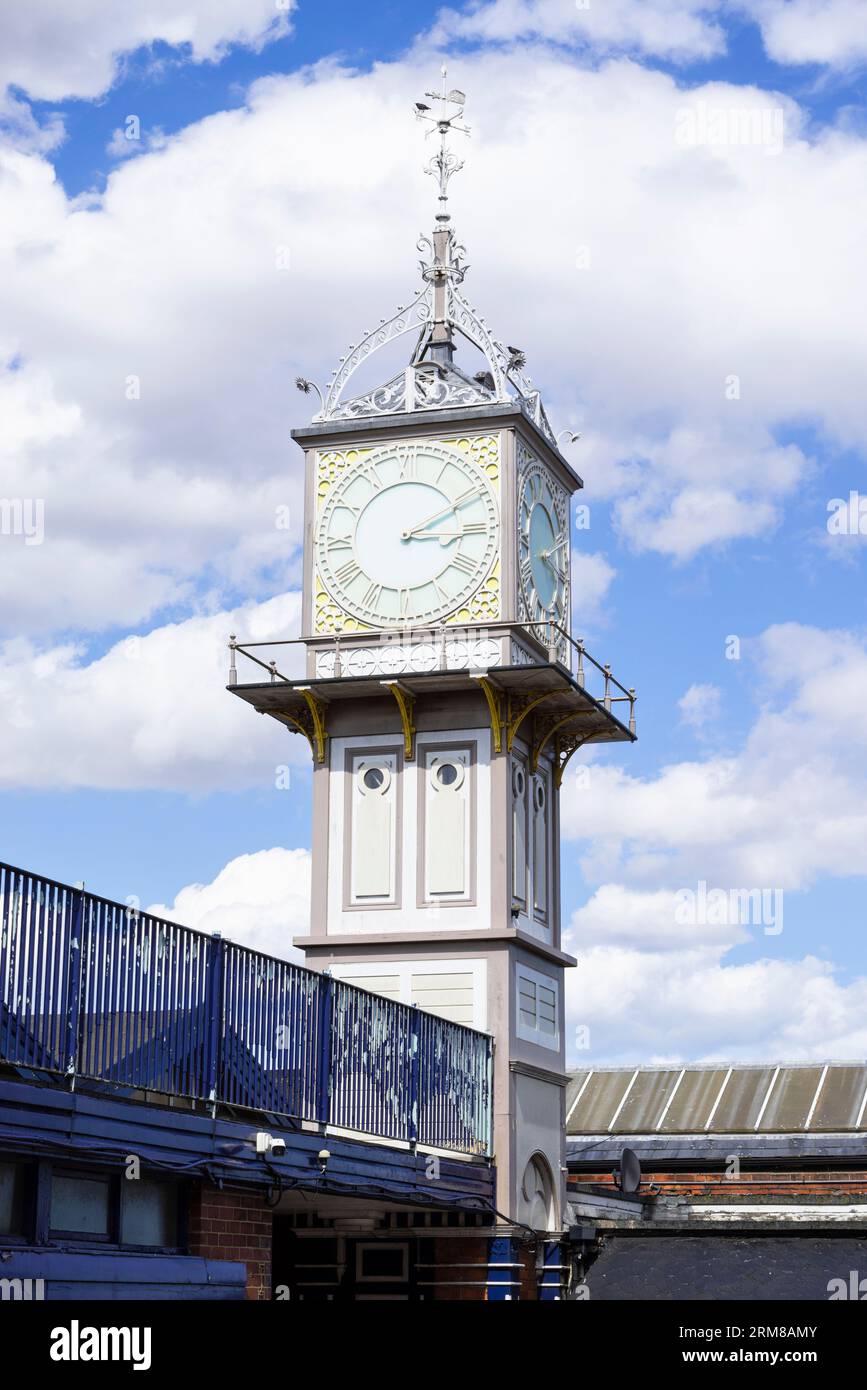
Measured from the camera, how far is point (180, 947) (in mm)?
18062

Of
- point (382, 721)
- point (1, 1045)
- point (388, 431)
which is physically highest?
point (388, 431)

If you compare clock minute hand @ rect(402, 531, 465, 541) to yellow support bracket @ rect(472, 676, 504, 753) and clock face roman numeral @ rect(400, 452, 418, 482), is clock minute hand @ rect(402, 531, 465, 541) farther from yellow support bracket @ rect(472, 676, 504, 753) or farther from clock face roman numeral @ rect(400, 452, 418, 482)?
yellow support bracket @ rect(472, 676, 504, 753)

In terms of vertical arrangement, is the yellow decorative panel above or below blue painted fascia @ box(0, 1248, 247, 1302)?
above

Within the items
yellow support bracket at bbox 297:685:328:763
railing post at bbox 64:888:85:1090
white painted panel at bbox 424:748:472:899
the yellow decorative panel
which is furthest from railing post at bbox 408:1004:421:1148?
railing post at bbox 64:888:85:1090

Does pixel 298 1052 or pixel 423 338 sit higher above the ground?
pixel 423 338

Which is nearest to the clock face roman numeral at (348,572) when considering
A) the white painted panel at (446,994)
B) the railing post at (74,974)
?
the white painted panel at (446,994)

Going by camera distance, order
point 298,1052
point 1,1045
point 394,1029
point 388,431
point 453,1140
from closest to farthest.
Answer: point 1,1045 < point 298,1052 < point 394,1029 < point 453,1140 < point 388,431

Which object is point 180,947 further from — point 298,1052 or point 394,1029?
point 394,1029

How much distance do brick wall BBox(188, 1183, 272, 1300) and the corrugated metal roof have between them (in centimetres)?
1898

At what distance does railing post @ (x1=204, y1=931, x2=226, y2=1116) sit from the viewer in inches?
719

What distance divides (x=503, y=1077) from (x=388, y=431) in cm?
932

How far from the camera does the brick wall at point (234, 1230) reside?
1803 centimetres

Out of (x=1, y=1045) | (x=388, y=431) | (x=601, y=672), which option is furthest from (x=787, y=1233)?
(x=1, y=1045)

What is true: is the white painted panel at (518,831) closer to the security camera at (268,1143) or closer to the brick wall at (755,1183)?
the security camera at (268,1143)
